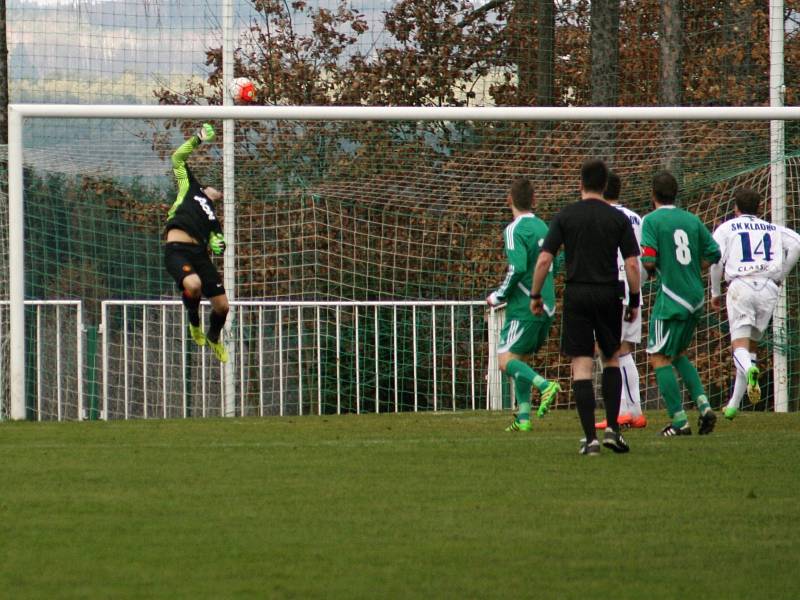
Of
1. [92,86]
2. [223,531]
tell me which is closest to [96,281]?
[92,86]

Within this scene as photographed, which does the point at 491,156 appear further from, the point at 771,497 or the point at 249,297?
the point at 771,497

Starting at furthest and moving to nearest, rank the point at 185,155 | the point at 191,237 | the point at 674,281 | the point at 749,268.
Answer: the point at 191,237
the point at 185,155
the point at 749,268
the point at 674,281

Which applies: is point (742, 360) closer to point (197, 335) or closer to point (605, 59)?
point (197, 335)

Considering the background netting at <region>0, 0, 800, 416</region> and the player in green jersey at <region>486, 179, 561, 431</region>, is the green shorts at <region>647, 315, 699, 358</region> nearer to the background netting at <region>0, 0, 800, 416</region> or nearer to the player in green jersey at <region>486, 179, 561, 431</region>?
the player in green jersey at <region>486, 179, 561, 431</region>

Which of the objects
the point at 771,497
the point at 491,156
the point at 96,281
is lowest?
the point at 771,497

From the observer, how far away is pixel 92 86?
16.8m

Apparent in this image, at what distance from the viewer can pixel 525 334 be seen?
10.8 m

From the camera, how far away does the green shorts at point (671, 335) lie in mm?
10594

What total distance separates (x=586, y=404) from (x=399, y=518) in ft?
8.79

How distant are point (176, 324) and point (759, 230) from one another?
7172 millimetres

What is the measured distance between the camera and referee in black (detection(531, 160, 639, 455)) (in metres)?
8.88

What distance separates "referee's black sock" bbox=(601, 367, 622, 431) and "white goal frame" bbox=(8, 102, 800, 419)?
474cm

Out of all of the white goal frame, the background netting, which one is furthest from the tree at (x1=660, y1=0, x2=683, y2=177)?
the white goal frame

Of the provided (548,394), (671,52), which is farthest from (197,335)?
(671,52)
